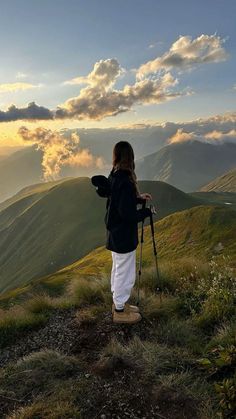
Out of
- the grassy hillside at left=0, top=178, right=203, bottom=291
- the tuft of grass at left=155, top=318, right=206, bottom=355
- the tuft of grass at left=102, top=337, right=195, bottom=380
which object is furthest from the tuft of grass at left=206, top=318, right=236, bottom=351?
the grassy hillside at left=0, top=178, right=203, bottom=291

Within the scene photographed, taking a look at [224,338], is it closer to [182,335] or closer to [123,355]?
[182,335]

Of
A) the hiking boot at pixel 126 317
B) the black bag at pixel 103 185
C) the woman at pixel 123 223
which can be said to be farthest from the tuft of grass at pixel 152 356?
the black bag at pixel 103 185

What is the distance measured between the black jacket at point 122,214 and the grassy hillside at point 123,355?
204cm

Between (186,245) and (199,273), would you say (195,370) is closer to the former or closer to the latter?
(199,273)

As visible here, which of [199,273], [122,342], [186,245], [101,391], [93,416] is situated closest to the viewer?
[93,416]

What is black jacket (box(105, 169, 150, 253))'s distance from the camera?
910 centimetres

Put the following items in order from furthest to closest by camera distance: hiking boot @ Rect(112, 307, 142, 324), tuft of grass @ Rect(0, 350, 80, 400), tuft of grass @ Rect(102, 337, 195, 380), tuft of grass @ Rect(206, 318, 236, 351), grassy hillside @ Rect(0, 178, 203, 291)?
grassy hillside @ Rect(0, 178, 203, 291) → hiking boot @ Rect(112, 307, 142, 324) → tuft of grass @ Rect(206, 318, 236, 351) → tuft of grass @ Rect(102, 337, 195, 380) → tuft of grass @ Rect(0, 350, 80, 400)

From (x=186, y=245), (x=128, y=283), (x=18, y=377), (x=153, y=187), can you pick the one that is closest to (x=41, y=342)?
(x=18, y=377)

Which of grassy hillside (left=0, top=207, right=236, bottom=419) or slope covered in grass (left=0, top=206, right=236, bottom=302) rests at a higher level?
grassy hillside (left=0, top=207, right=236, bottom=419)

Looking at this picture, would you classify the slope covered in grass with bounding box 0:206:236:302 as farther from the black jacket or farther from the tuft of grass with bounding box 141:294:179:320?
the black jacket

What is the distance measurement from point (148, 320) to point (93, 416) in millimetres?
3843

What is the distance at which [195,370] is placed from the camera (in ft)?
23.4

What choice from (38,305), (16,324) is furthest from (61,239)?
(16,324)

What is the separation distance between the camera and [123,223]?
30.9 feet
